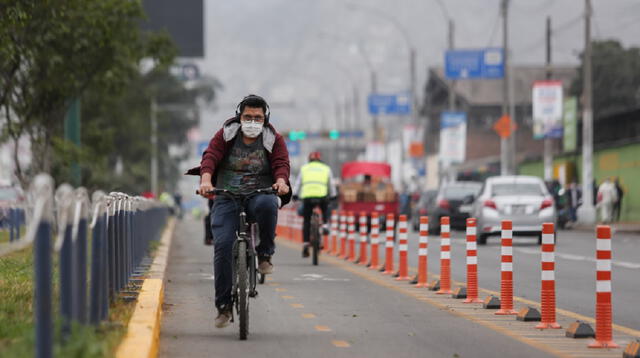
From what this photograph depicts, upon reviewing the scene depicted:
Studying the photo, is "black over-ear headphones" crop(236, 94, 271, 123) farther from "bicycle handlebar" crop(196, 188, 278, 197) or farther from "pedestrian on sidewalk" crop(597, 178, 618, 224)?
"pedestrian on sidewalk" crop(597, 178, 618, 224)

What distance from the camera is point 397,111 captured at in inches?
3039

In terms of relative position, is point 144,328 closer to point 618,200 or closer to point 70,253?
point 70,253

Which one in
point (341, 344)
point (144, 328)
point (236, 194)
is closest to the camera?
point (144, 328)

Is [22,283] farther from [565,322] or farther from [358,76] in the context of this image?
[358,76]

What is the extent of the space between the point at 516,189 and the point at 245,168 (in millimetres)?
19937

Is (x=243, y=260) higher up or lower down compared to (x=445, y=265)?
higher up

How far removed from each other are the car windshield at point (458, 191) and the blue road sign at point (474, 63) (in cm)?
1469

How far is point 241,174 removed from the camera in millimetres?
11352

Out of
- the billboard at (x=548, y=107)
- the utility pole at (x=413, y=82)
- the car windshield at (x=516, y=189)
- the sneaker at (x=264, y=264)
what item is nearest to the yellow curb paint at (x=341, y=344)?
the sneaker at (x=264, y=264)

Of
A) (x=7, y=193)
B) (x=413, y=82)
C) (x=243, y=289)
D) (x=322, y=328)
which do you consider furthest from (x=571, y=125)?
(x=243, y=289)

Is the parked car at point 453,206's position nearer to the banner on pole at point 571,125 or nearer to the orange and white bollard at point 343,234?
the orange and white bollard at point 343,234

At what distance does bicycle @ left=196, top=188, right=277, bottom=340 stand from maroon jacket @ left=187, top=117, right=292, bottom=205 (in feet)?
0.89

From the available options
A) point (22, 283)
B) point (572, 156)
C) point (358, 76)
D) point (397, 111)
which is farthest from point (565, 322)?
point (358, 76)

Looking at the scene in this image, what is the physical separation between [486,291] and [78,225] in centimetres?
912
